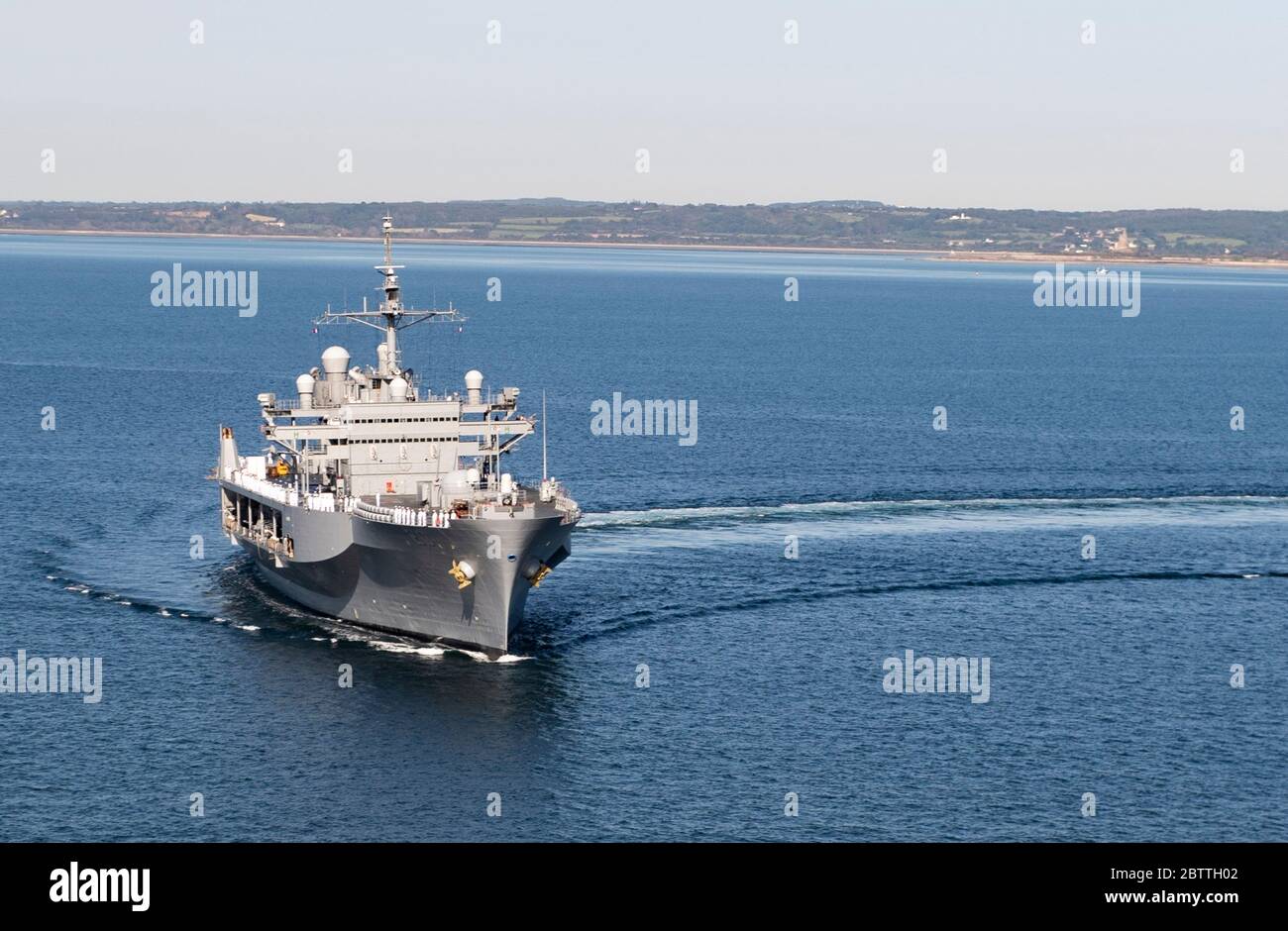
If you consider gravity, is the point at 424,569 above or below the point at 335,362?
below

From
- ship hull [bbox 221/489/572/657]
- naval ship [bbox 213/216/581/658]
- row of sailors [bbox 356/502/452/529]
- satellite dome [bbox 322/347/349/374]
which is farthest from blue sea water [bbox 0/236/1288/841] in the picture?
satellite dome [bbox 322/347/349/374]

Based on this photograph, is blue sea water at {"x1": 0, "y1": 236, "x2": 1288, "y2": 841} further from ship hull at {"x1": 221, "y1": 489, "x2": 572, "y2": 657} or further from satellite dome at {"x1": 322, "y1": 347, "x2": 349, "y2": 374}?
satellite dome at {"x1": 322, "y1": 347, "x2": 349, "y2": 374}

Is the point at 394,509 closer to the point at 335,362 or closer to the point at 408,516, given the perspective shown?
the point at 408,516

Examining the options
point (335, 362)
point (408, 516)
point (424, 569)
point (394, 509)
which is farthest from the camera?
point (335, 362)

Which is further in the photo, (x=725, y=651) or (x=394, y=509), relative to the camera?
(x=394, y=509)

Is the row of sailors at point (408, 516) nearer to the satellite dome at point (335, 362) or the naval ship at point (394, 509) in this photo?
the naval ship at point (394, 509)

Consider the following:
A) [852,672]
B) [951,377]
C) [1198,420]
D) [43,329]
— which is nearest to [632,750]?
[852,672]

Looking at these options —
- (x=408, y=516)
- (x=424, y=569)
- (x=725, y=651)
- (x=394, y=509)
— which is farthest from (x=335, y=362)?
(x=725, y=651)

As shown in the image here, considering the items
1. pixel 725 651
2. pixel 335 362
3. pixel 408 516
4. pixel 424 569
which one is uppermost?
pixel 335 362
